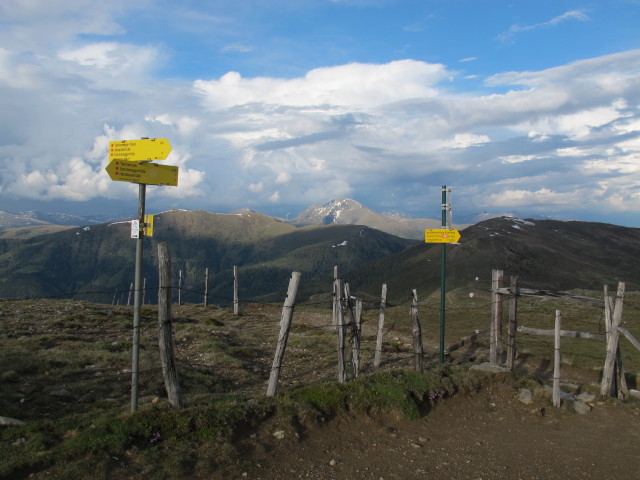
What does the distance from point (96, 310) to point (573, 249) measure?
14820 cm

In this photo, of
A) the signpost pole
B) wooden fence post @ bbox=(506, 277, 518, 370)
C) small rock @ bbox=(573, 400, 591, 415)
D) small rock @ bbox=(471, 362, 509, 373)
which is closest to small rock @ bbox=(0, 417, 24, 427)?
the signpost pole

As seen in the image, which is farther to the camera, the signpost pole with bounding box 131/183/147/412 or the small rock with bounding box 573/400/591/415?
the small rock with bounding box 573/400/591/415

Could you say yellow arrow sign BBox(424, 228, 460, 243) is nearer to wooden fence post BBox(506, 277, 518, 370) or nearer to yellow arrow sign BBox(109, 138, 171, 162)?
wooden fence post BBox(506, 277, 518, 370)

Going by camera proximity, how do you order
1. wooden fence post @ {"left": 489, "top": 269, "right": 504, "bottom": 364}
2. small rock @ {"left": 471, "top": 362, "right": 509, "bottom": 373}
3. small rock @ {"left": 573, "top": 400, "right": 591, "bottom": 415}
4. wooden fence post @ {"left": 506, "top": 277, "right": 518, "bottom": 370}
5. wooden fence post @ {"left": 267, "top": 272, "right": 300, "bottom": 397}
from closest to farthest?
wooden fence post @ {"left": 267, "top": 272, "right": 300, "bottom": 397} → small rock @ {"left": 573, "top": 400, "right": 591, "bottom": 415} → small rock @ {"left": 471, "top": 362, "right": 509, "bottom": 373} → wooden fence post @ {"left": 506, "top": 277, "right": 518, "bottom": 370} → wooden fence post @ {"left": 489, "top": 269, "right": 504, "bottom": 364}

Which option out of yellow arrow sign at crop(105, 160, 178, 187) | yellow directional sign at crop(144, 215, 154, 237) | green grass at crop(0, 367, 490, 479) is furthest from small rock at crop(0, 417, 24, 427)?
yellow arrow sign at crop(105, 160, 178, 187)

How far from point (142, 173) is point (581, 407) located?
1380cm

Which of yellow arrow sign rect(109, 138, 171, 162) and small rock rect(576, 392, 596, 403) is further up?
yellow arrow sign rect(109, 138, 171, 162)

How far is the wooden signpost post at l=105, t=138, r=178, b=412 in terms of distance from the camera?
9652 millimetres

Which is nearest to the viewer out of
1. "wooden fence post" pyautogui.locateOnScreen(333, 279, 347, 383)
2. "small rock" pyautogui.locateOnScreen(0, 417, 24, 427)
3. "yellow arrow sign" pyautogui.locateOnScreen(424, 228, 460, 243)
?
"small rock" pyautogui.locateOnScreen(0, 417, 24, 427)

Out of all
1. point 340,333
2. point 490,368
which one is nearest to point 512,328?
point 490,368

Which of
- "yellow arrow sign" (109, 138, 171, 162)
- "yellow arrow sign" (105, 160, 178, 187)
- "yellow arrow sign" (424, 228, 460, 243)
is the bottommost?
"yellow arrow sign" (424, 228, 460, 243)

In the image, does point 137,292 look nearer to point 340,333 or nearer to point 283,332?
point 283,332

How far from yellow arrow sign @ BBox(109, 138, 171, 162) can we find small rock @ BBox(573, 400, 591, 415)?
13.4m

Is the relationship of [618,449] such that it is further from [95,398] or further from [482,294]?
[482,294]
